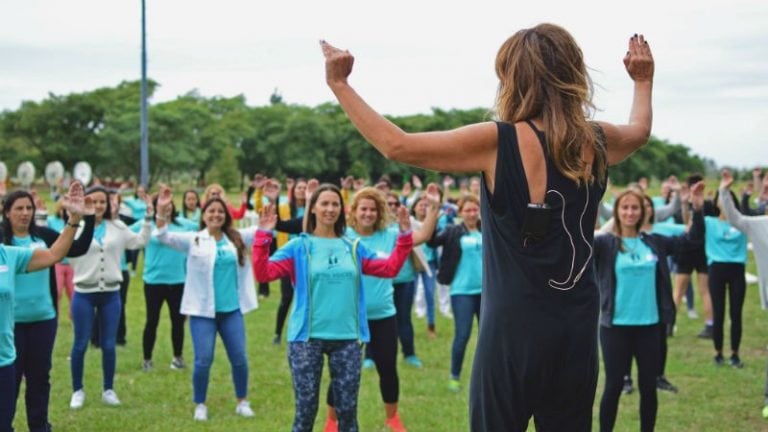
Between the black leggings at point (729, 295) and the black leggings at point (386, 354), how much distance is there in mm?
4816

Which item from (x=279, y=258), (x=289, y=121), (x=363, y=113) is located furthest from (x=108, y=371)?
(x=289, y=121)

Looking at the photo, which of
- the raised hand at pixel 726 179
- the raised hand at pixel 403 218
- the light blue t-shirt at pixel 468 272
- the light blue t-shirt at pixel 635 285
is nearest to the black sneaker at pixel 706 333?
the light blue t-shirt at pixel 468 272

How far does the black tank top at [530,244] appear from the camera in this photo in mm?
2666

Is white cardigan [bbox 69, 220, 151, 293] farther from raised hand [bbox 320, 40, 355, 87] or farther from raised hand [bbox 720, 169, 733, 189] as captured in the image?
raised hand [bbox 320, 40, 355, 87]

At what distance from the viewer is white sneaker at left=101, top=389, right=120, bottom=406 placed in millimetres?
8506

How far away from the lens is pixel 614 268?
273 inches

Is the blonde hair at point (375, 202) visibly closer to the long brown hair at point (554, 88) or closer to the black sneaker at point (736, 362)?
the long brown hair at point (554, 88)

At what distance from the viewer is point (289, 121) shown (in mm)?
95062

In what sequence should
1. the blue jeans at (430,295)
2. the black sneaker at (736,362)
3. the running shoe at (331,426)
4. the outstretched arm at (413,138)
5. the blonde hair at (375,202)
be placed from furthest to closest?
the blue jeans at (430,295) → the black sneaker at (736,362) → the blonde hair at (375,202) → the running shoe at (331,426) → the outstretched arm at (413,138)

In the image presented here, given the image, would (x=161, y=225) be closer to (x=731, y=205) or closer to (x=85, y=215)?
(x=85, y=215)

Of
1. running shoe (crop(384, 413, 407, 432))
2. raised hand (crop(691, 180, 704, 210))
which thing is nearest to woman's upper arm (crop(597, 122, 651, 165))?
raised hand (crop(691, 180, 704, 210))

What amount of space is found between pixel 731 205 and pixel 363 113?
5883 millimetres

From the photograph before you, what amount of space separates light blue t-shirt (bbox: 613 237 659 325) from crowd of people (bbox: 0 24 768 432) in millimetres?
17

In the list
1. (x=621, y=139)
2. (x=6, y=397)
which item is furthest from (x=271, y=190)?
(x=621, y=139)
